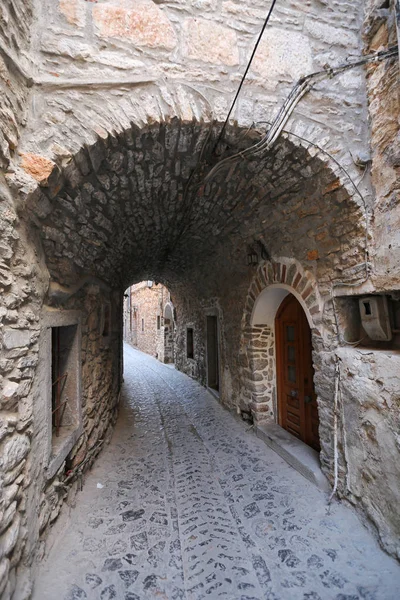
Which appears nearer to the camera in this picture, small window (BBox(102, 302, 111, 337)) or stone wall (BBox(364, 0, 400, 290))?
stone wall (BBox(364, 0, 400, 290))

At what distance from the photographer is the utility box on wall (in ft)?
7.48

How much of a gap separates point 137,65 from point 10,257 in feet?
4.90

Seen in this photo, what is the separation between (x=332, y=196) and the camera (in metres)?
2.36

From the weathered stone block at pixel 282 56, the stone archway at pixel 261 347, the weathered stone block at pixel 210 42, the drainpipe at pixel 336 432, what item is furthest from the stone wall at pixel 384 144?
the stone archway at pixel 261 347

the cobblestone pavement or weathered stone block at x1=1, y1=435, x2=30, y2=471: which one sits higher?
weathered stone block at x1=1, y1=435, x2=30, y2=471

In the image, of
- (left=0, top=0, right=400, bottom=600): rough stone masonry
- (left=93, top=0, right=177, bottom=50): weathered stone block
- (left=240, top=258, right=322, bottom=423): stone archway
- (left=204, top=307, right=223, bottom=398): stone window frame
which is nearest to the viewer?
(left=0, top=0, right=400, bottom=600): rough stone masonry

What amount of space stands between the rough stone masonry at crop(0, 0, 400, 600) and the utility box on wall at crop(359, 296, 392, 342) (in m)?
0.08

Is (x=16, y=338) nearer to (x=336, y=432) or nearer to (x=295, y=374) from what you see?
(x=336, y=432)

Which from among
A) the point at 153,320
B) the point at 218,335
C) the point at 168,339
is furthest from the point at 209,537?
the point at 153,320

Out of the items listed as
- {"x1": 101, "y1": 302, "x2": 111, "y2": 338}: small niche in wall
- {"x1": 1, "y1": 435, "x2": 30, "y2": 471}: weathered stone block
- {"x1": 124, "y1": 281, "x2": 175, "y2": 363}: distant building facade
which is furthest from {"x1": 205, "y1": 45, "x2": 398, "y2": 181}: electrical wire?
{"x1": 124, "y1": 281, "x2": 175, "y2": 363}: distant building facade

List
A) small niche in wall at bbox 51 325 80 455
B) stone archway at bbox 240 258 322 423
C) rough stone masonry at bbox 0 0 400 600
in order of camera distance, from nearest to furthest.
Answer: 1. rough stone masonry at bbox 0 0 400 600
2. small niche in wall at bbox 51 325 80 455
3. stone archway at bbox 240 258 322 423

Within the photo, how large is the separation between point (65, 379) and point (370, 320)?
2.71m

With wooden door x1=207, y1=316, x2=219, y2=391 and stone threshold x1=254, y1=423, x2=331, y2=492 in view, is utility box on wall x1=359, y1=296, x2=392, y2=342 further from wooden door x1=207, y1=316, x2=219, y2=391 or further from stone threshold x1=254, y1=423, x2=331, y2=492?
wooden door x1=207, y1=316, x2=219, y2=391

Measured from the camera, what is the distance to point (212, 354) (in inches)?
280
